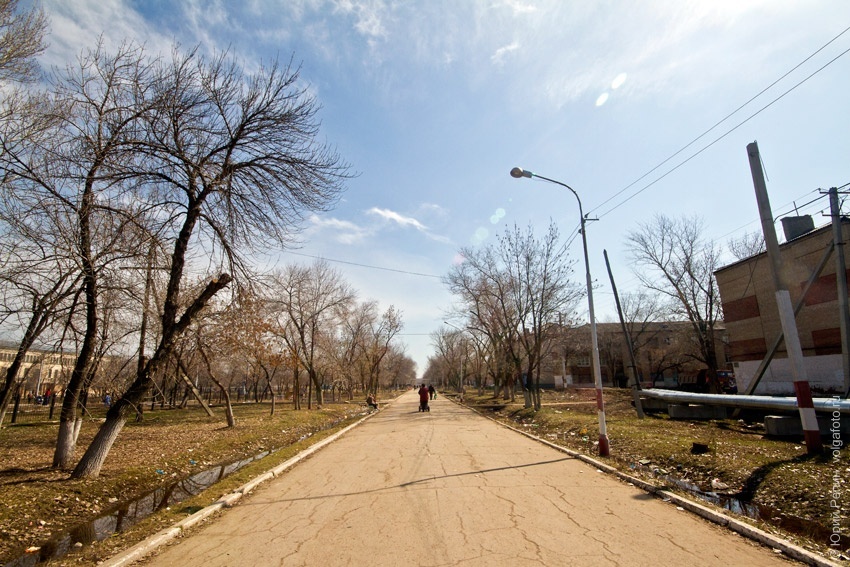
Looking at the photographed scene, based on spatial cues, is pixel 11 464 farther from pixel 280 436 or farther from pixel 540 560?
pixel 540 560

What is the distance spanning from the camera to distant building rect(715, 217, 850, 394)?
2177cm

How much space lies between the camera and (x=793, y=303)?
2444cm

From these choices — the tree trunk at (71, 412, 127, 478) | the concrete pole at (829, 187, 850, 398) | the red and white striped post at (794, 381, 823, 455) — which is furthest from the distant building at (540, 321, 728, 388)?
the tree trunk at (71, 412, 127, 478)

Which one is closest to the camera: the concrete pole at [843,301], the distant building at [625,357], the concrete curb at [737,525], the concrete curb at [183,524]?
the concrete curb at [737,525]

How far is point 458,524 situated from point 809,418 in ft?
25.4

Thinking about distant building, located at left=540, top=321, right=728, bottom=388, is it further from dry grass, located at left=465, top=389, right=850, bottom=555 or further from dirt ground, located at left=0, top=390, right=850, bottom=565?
dirt ground, located at left=0, top=390, right=850, bottom=565

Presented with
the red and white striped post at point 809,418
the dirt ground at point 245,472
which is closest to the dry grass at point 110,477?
the dirt ground at point 245,472

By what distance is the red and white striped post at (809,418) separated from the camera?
8367 mm

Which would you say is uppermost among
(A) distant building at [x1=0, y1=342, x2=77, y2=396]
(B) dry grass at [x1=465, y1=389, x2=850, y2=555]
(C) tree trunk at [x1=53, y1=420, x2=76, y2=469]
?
(A) distant building at [x1=0, y1=342, x2=77, y2=396]

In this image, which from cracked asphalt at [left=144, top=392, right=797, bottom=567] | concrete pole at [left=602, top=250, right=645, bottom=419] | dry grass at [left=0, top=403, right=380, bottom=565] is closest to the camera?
cracked asphalt at [left=144, top=392, right=797, bottom=567]

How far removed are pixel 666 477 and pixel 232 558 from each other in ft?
27.1

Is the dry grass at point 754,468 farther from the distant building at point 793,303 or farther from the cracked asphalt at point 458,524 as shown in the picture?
the distant building at point 793,303

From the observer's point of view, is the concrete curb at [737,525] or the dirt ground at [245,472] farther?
the dirt ground at [245,472]

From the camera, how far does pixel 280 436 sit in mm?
17734
